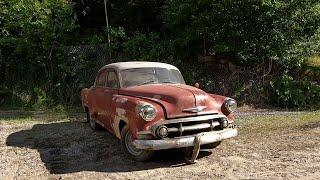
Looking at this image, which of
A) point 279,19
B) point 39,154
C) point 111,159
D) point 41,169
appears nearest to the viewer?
point 41,169

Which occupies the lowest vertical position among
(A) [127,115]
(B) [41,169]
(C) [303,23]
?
A: (B) [41,169]

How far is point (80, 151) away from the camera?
7.89 m

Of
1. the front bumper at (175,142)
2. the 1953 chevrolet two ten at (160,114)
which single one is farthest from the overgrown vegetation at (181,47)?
the front bumper at (175,142)

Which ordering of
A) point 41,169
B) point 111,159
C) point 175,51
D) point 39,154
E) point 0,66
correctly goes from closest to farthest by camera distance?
point 41,169, point 111,159, point 39,154, point 175,51, point 0,66

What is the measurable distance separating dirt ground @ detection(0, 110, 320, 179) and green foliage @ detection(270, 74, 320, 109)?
259cm

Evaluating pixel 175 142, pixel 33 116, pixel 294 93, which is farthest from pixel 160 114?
pixel 294 93

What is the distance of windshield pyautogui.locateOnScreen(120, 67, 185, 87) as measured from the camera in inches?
315

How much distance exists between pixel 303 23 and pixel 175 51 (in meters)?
4.47

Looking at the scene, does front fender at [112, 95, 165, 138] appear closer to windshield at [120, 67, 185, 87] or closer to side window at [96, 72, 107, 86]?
windshield at [120, 67, 185, 87]

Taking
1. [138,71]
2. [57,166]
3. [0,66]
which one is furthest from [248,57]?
[0,66]

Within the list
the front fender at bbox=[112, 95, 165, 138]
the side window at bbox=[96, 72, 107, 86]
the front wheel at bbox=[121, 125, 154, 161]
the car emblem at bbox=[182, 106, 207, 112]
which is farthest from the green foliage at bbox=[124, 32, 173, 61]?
the car emblem at bbox=[182, 106, 207, 112]

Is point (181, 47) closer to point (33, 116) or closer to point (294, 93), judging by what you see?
point (294, 93)

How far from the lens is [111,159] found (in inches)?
285

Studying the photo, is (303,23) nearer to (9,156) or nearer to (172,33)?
(172,33)
